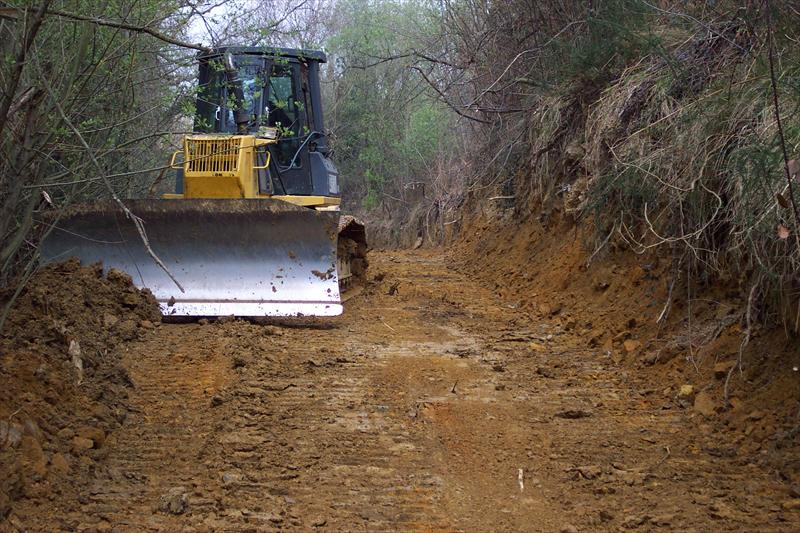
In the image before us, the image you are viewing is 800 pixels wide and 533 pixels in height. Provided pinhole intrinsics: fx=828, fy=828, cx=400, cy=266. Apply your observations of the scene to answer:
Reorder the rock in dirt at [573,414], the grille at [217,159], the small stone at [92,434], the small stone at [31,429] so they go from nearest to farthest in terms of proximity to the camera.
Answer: the small stone at [31,429] < the small stone at [92,434] < the rock in dirt at [573,414] < the grille at [217,159]

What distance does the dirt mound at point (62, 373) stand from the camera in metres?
3.79

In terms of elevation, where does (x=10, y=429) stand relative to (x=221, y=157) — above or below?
below

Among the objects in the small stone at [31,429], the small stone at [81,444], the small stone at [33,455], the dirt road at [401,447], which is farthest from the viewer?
the small stone at [81,444]

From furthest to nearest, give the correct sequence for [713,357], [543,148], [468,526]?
[543,148] → [713,357] → [468,526]

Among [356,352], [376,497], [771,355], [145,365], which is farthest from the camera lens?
[356,352]

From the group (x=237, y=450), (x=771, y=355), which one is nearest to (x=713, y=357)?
(x=771, y=355)

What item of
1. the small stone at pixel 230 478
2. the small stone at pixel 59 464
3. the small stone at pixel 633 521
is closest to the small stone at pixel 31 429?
the small stone at pixel 59 464

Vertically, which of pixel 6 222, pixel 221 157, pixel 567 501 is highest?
pixel 221 157

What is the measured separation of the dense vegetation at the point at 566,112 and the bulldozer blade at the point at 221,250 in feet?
1.38

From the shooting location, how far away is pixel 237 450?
170 inches

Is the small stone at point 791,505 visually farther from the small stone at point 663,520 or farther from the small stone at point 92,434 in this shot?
the small stone at point 92,434

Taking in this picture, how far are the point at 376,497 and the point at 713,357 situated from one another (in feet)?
8.74

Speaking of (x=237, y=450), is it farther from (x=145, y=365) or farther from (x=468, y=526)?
(x=145, y=365)

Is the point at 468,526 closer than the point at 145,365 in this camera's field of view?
Yes
